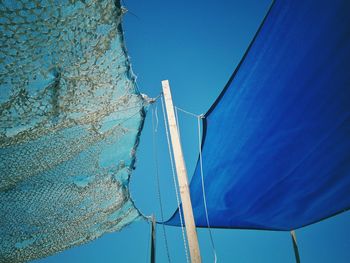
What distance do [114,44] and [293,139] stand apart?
1695 millimetres

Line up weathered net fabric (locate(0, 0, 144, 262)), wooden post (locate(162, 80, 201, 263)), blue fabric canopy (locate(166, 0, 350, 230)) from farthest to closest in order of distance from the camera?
wooden post (locate(162, 80, 201, 263)) → blue fabric canopy (locate(166, 0, 350, 230)) → weathered net fabric (locate(0, 0, 144, 262))

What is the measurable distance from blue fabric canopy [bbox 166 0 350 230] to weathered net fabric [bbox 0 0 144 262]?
84 cm

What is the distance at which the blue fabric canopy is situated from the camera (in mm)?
1479

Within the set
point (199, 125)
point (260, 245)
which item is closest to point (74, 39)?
point (199, 125)

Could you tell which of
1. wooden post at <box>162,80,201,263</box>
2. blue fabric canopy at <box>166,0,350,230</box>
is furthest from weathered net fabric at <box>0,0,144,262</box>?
blue fabric canopy at <box>166,0,350,230</box>

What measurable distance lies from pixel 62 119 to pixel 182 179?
1005 mm

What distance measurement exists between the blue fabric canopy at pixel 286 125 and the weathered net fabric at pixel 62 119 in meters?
0.84

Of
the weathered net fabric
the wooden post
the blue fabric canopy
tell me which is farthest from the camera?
the wooden post

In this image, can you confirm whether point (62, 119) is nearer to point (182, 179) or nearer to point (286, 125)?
point (182, 179)

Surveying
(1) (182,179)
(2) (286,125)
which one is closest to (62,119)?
(1) (182,179)

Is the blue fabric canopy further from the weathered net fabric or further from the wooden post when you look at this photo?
the weathered net fabric

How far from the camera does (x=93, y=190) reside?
2.68 meters

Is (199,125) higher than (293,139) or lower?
higher

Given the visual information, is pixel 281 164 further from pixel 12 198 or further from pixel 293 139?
pixel 12 198
